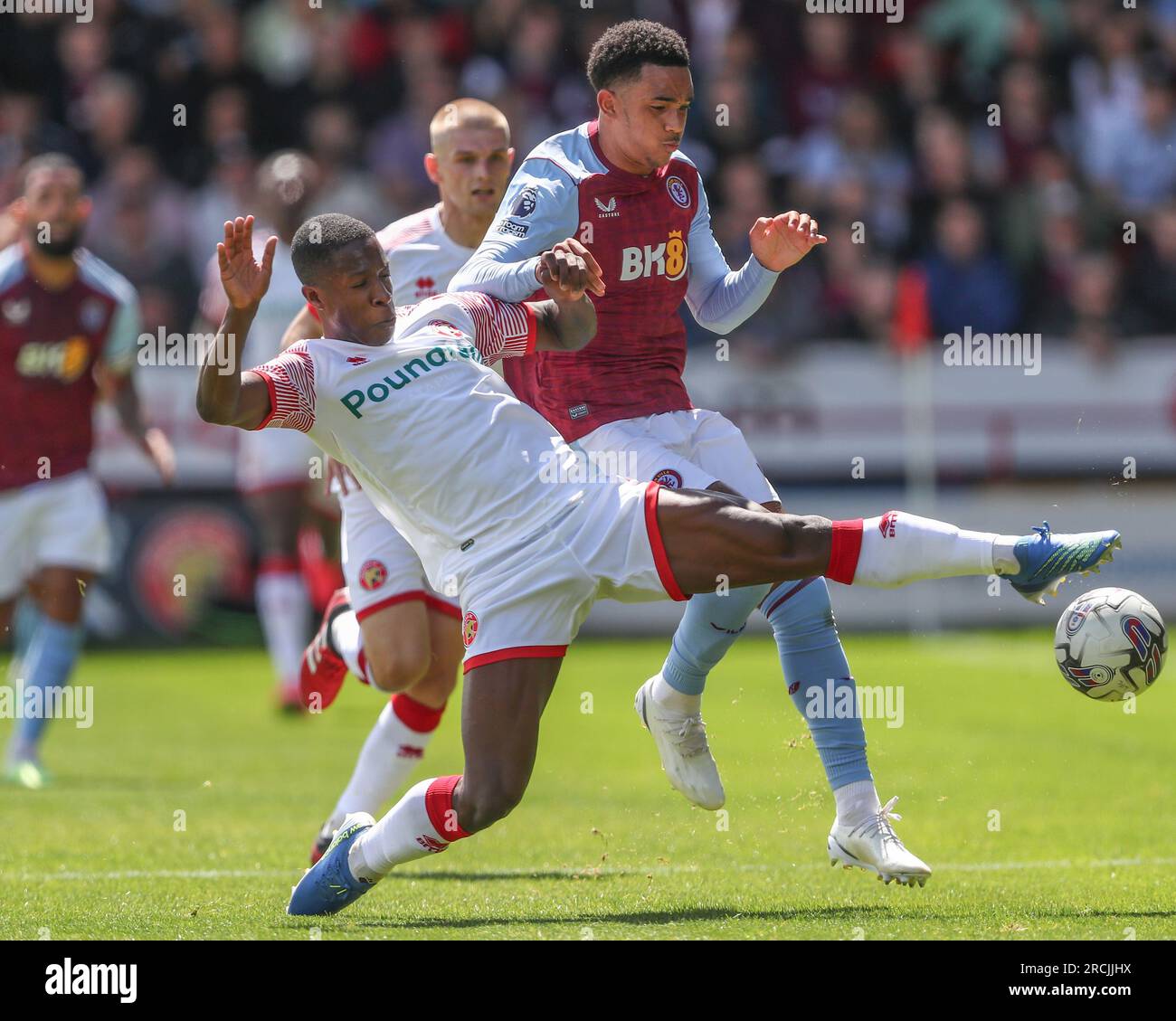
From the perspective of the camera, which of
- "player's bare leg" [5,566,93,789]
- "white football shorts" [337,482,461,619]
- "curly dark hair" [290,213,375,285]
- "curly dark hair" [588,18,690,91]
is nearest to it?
"curly dark hair" [290,213,375,285]

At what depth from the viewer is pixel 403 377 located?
559cm

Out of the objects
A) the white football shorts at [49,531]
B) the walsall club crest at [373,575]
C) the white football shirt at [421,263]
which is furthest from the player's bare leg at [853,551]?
the white football shorts at [49,531]

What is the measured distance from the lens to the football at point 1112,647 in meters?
5.67

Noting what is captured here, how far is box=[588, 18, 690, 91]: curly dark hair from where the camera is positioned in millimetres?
6137

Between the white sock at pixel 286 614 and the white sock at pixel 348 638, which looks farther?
the white sock at pixel 286 614

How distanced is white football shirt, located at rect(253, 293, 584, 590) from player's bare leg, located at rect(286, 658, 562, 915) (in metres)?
0.41

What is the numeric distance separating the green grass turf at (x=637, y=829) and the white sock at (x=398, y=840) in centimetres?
20

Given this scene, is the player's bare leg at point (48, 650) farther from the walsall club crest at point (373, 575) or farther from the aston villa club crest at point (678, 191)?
the aston villa club crest at point (678, 191)

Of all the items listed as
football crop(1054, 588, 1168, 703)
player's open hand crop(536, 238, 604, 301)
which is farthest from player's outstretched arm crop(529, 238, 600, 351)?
football crop(1054, 588, 1168, 703)

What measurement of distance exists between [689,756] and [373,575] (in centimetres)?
146

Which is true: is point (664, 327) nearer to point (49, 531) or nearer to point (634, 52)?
point (634, 52)

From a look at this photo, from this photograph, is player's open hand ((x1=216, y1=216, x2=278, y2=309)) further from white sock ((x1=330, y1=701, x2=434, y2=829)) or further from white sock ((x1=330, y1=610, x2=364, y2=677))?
white sock ((x1=330, y1=701, x2=434, y2=829))

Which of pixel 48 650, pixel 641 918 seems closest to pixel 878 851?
pixel 641 918
